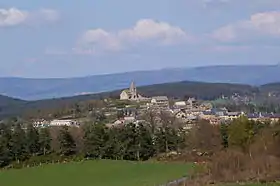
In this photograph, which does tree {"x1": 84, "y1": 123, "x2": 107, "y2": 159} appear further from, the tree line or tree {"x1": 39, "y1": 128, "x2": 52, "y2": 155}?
tree {"x1": 39, "y1": 128, "x2": 52, "y2": 155}

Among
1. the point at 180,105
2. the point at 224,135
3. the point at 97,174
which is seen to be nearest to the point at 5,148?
the point at 97,174

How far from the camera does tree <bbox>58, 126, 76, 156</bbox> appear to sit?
6425cm

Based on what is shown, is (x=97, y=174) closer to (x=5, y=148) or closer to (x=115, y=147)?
(x=115, y=147)

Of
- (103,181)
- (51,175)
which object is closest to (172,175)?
(103,181)

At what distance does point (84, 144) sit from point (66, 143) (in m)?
2.13

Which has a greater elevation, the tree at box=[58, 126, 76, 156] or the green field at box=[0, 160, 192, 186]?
the tree at box=[58, 126, 76, 156]

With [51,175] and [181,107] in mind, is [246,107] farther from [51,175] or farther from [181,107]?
[51,175]

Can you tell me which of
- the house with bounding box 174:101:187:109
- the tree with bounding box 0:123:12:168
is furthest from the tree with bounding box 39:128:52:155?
the house with bounding box 174:101:187:109

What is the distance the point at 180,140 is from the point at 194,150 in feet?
9.96

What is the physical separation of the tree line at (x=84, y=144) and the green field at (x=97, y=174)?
5.09 metres

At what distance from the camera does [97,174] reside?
48500 mm

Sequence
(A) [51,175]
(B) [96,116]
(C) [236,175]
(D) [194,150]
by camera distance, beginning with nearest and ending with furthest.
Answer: (C) [236,175]
(A) [51,175]
(D) [194,150]
(B) [96,116]

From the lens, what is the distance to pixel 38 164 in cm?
6022

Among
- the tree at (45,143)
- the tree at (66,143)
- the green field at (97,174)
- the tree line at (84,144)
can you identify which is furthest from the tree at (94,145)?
the tree at (45,143)
